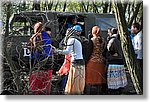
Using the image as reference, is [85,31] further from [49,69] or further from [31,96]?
[31,96]

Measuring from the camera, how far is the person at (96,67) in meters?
4.07

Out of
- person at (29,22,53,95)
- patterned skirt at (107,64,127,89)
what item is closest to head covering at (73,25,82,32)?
person at (29,22,53,95)

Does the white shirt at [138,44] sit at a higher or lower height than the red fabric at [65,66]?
Answer: higher

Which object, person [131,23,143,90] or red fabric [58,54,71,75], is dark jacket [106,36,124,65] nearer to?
person [131,23,143,90]

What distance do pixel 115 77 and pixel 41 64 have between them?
Result: 86cm

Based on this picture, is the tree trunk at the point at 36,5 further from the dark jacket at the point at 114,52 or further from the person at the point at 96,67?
the dark jacket at the point at 114,52

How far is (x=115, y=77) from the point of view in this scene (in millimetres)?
4094

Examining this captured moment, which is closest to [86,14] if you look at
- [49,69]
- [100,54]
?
[100,54]

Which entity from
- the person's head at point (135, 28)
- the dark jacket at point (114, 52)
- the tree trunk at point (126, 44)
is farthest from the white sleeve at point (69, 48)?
the person's head at point (135, 28)

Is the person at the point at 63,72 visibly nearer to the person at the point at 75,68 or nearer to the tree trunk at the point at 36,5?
the person at the point at 75,68

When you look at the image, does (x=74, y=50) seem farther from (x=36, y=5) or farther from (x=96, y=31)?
(x=36, y=5)

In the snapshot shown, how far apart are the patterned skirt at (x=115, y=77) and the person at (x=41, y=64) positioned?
2.21 ft

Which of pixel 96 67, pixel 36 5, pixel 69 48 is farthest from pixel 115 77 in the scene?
pixel 36 5

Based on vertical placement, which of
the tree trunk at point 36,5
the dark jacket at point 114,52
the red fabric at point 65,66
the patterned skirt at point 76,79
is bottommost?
the patterned skirt at point 76,79
